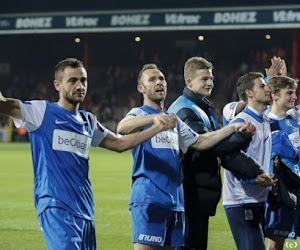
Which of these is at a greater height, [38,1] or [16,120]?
[38,1]

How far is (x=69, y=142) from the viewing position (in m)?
5.70

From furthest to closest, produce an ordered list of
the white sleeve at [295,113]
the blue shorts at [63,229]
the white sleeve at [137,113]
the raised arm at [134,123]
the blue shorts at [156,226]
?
the white sleeve at [295,113]
the white sleeve at [137,113]
the blue shorts at [156,226]
the raised arm at [134,123]
the blue shorts at [63,229]

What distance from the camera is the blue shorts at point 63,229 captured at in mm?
5535

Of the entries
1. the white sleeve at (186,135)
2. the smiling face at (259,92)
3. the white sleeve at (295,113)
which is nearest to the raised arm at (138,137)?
the white sleeve at (186,135)

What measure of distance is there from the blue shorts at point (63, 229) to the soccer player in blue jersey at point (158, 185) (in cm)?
73

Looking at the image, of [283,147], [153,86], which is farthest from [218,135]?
[283,147]

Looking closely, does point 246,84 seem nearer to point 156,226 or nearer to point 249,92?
point 249,92

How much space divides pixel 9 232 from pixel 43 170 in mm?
5462

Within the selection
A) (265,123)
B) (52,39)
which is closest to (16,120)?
(265,123)

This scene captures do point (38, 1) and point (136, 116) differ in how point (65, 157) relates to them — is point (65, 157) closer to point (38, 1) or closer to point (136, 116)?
point (136, 116)

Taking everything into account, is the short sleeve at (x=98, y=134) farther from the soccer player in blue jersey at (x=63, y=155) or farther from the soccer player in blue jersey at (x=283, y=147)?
the soccer player in blue jersey at (x=283, y=147)

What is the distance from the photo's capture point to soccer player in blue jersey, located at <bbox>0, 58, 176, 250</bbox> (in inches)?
220

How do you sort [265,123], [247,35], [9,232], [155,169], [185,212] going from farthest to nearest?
[247,35], [9,232], [265,123], [185,212], [155,169]

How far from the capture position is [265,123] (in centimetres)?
720
